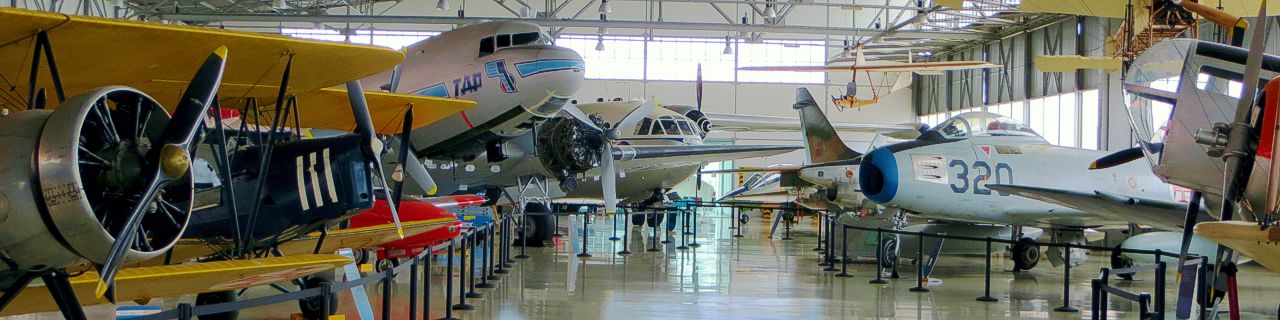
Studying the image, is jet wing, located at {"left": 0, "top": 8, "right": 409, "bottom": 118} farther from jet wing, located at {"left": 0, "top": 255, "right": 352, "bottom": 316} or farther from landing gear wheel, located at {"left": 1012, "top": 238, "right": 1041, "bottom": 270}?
landing gear wheel, located at {"left": 1012, "top": 238, "right": 1041, "bottom": 270}

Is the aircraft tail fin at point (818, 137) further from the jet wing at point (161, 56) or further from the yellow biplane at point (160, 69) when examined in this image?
the jet wing at point (161, 56)

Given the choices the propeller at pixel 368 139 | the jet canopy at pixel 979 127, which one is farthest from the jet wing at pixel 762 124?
the propeller at pixel 368 139

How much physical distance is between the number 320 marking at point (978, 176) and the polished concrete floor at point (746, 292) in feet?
3.13

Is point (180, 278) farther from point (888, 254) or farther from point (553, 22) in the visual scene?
point (553, 22)

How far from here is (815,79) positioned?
126ft

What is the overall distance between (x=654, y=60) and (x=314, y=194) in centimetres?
3097

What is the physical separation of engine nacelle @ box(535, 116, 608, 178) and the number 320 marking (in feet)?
13.4

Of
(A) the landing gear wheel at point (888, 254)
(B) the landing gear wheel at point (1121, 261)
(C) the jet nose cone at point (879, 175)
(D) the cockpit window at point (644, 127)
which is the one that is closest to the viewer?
(C) the jet nose cone at point (879, 175)

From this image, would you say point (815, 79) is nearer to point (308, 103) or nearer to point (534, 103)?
point (534, 103)

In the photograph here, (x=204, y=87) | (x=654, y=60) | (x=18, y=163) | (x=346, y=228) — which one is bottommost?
(x=346, y=228)

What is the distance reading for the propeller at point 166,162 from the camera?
3.66 metres

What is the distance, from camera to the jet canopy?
1188 centimetres

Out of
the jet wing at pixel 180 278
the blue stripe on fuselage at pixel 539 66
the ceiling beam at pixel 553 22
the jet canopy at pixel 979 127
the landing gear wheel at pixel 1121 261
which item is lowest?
the landing gear wheel at pixel 1121 261

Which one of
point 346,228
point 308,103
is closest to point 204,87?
point 308,103
